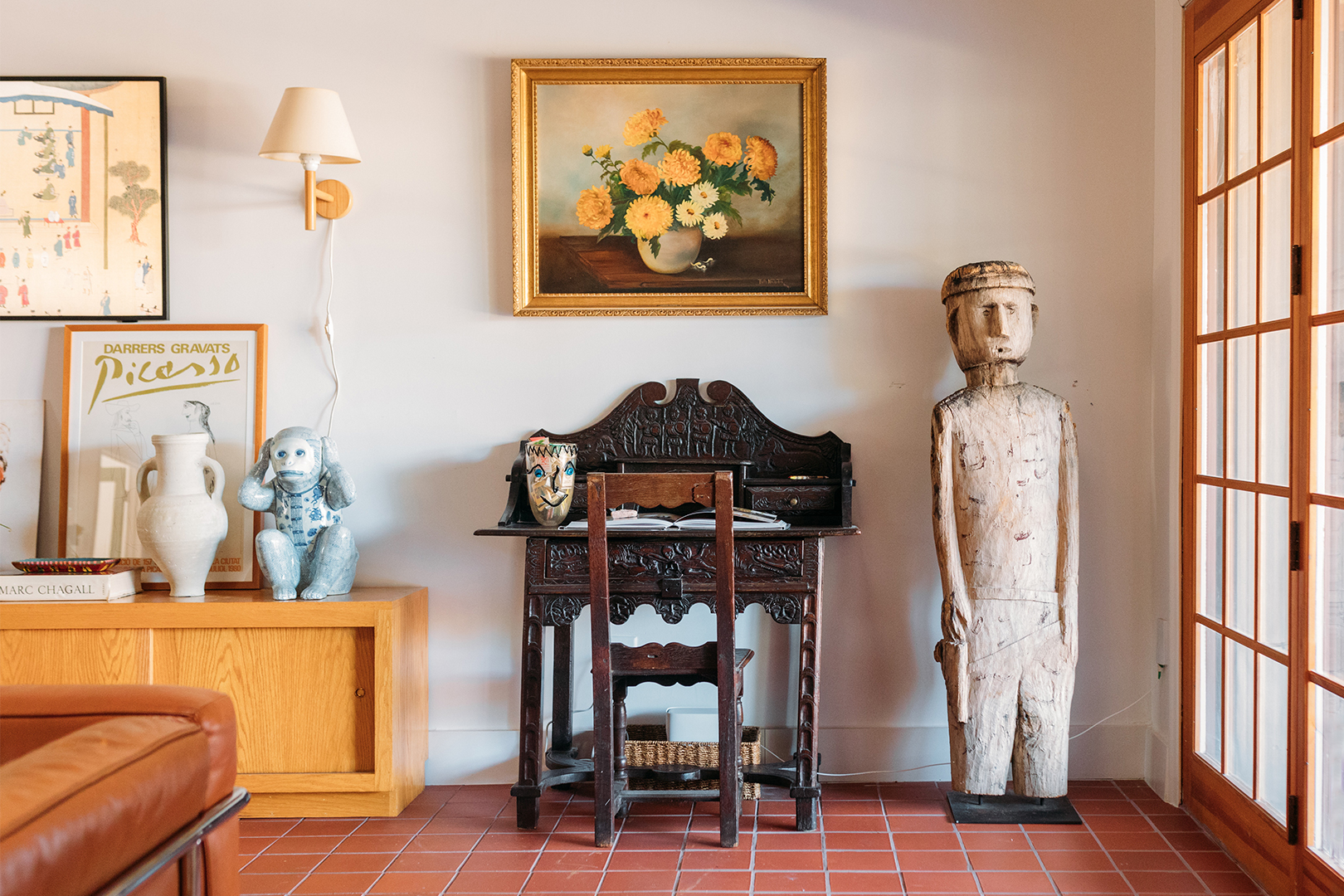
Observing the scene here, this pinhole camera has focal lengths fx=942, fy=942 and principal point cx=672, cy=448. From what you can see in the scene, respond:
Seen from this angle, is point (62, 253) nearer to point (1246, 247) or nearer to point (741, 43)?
point (741, 43)

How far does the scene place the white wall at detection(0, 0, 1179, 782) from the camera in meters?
3.07

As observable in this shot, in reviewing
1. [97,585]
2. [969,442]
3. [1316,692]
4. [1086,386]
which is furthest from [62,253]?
[1316,692]

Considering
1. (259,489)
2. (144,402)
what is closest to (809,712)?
(259,489)

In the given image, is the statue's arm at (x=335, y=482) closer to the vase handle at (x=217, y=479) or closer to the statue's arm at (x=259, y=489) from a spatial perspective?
the statue's arm at (x=259, y=489)

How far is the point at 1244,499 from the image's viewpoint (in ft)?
8.11

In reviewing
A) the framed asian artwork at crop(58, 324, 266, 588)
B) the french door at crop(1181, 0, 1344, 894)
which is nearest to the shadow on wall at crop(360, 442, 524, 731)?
the framed asian artwork at crop(58, 324, 266, 588)

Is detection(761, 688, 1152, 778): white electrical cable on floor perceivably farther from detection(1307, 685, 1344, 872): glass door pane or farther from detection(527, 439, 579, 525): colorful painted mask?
detection(527, 439, 579, 525): colorful painted mask

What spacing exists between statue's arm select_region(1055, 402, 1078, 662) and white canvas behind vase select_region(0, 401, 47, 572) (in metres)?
3.24

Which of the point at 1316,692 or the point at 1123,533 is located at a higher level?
the point at 1123,533

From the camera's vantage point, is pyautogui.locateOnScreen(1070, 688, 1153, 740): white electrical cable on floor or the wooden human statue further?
pyautogui.locateOnScreen(1070, 688, 1153, 740): white electrical cable on floor

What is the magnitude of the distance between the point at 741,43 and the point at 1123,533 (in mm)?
2032

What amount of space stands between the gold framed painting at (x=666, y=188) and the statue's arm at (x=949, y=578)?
64 cm

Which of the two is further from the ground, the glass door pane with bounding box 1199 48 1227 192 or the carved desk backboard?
the glass door pane with bounding box 1199 48 1227 192

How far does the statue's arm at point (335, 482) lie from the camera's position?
2.90 metres
